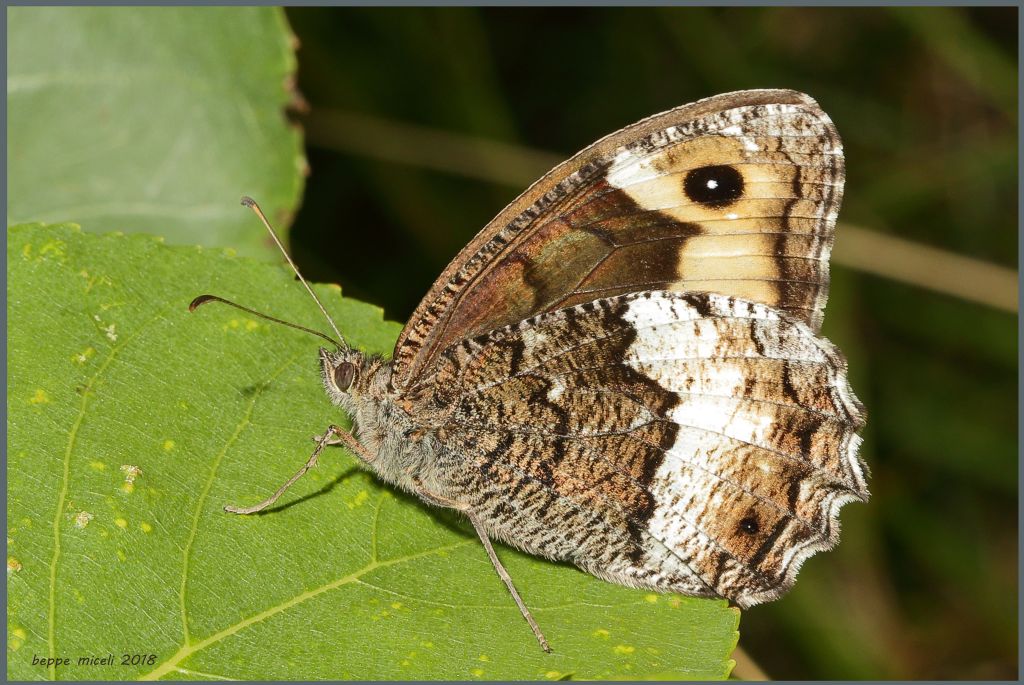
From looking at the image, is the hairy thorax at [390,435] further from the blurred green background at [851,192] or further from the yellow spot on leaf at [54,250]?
the blurred green background at [851,192]

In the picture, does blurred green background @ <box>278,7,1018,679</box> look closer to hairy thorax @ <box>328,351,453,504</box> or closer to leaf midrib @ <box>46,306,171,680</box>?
hairy thorax @ <box>328,351,453,504</box>

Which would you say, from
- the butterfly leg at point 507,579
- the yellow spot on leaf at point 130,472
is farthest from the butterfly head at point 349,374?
the yellow spot on leaf at point 130,472

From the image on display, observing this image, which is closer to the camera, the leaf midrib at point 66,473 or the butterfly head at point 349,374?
the leaf midrib at point 66,473

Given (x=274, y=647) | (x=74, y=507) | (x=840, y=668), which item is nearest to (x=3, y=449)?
(x=74, y=507)

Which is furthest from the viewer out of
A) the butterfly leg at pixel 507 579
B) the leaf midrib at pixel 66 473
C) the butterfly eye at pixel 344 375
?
the butterfly eye at pixel 344 375

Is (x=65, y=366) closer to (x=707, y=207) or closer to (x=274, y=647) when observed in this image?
(x=274, y=647)

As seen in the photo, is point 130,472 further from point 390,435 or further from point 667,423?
point 667,423
